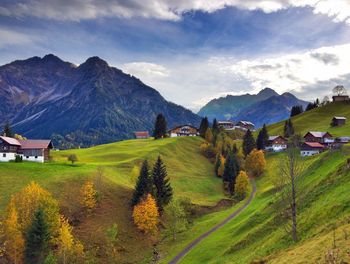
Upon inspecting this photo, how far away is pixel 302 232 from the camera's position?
43031mm

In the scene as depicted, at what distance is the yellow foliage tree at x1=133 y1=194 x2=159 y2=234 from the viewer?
87688mm

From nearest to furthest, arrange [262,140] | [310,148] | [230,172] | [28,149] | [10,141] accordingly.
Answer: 1. [10,141]
2. [28,149]
3. [230,172]
4. [310,148]
5. [262,140]

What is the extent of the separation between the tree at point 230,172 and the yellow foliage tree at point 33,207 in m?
68.1

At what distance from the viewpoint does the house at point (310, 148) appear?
150500mm

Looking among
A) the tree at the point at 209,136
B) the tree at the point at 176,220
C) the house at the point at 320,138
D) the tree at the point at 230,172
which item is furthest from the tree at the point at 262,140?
the tree at the point at 176,220

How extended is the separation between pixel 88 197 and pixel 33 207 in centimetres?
1576

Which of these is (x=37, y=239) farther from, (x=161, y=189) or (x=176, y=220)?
(x=161, y=189)

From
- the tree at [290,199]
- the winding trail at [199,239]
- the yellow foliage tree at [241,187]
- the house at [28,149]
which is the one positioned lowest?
the winding trail at [199,239]

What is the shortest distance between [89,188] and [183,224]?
2578 centimetres

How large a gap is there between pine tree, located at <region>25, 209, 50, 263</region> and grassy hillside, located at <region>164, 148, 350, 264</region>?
24.5 meters

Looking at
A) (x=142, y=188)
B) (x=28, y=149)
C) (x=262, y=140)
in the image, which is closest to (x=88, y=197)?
(x=142, y=188)

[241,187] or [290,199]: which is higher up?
[290,199]

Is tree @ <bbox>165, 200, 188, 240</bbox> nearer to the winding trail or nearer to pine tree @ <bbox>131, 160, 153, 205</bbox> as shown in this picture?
the winding trail

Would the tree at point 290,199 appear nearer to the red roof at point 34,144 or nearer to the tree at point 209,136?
the red roof at point 34,144
